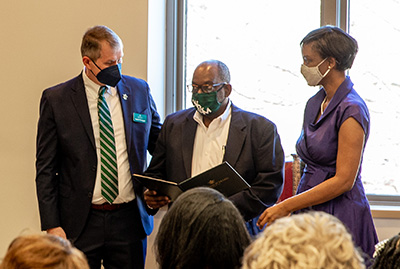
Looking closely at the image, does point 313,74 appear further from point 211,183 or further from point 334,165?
point 211,183

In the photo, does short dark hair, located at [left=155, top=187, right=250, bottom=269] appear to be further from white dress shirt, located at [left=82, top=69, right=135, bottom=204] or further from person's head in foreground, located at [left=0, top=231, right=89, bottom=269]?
white dress shirt, located at [left=82, top=69, right=135, bottom=204]

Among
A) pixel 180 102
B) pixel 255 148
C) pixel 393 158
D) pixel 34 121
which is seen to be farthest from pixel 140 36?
pixel 393 158

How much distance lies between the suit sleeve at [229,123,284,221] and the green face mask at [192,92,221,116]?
0.25 meters

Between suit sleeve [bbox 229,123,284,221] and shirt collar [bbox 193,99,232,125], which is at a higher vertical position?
shirt collar [bbox 193,99,232,125]

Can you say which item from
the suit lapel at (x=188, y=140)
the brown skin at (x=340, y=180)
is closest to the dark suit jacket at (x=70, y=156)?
the suit lapel at (x=188, y=140)

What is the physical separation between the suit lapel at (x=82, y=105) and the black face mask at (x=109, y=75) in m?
0.15

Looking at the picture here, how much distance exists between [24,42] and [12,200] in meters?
1.13

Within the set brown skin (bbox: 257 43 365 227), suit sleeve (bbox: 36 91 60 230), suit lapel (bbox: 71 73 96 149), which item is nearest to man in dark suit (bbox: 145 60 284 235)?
brown skin (bbox: 257 43 365 227)

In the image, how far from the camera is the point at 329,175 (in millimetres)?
2992

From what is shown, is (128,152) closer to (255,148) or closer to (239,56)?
(255,148)

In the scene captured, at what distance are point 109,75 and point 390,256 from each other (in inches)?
79.6

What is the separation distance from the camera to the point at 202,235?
177 centimetres

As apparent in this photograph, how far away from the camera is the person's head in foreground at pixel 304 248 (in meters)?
1.32

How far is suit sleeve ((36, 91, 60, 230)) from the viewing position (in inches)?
125
